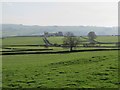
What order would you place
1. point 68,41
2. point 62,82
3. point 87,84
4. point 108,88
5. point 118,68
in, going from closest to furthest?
point 108,88 → point 87,84 → point 62,82 → point 118,68 → point 68,41

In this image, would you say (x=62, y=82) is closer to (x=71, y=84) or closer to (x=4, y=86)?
(x=71, y=84)

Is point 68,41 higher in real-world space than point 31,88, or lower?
higher

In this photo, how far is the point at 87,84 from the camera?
15.5 m

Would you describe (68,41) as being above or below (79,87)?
above

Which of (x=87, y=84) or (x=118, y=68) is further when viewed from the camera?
(x=118, y=68)

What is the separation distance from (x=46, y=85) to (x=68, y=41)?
73826 millimetres

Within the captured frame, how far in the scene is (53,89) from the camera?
1462cm

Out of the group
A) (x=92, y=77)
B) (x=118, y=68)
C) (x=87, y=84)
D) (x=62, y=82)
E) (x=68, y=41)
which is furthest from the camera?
(x=68, y=41)

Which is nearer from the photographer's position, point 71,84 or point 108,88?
point 108,88

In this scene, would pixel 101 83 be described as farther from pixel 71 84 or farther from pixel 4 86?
pixel 4 86

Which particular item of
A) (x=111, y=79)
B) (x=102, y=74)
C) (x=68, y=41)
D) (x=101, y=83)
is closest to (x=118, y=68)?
(x=102, y=74)

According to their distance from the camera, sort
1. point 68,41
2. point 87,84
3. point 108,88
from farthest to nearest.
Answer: point 68,41 → point 87,84 → point 108,88

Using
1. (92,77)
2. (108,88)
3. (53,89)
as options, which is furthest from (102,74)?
(53,89)

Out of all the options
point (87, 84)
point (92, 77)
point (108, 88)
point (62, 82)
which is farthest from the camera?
point (92, 77)
